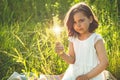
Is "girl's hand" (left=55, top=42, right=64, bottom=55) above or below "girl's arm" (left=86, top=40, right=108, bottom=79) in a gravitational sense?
above

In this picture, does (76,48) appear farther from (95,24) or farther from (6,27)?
(6,27)

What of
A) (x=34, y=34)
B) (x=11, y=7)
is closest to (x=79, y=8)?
(x=34, y=34)

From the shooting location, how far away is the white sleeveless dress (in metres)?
3.82

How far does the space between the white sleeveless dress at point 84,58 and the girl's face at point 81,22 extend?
128 mm

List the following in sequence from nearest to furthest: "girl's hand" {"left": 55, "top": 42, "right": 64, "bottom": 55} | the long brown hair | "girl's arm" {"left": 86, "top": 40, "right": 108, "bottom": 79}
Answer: "girl's hand" {"left": 55, "top": 42, "right": 64, "bottom": 55} → "girl's arm" {"left": 86, "top": 40, "right": 108, "bottom": 79} → the long brown hair

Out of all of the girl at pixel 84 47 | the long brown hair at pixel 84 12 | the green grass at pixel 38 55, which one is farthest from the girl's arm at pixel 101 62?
the green grass at pixel 38 55

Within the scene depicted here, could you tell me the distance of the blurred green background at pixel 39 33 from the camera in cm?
475

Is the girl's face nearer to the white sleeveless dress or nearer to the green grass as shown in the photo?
the white sleeveless dress

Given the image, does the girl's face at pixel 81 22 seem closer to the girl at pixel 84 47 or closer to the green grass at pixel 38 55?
the girl at pixel 84 47

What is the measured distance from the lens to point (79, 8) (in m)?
3.80

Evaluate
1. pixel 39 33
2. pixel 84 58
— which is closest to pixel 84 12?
pixel 84 58

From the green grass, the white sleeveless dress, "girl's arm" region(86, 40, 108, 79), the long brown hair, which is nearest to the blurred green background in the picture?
the green grass

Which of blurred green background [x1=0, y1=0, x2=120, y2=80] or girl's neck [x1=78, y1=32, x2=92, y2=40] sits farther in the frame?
blurred green background [x1=0, y1=0, x2=120, y2=80]

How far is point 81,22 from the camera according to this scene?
3.72m
